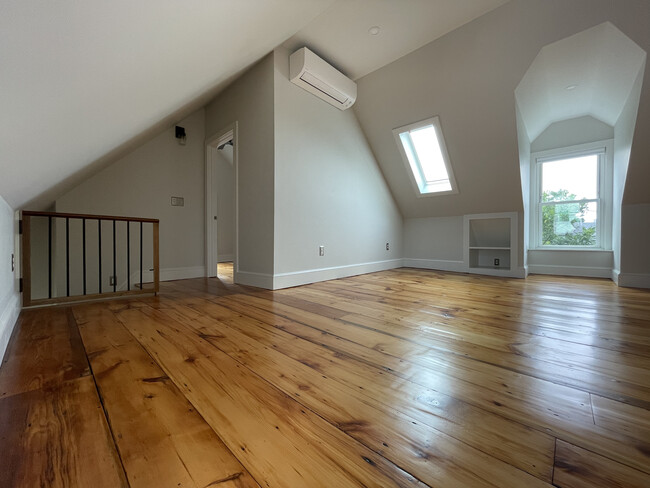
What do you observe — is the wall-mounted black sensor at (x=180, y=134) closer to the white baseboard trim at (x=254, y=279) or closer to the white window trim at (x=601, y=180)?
the white baseboard trim at (x=254, y=279)

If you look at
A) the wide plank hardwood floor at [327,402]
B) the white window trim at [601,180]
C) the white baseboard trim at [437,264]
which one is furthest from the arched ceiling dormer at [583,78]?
the wide plank hardwood floor at [327,402]

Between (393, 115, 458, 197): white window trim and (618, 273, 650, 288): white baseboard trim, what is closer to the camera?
(618, 273, 650, 288): white baseboard trim

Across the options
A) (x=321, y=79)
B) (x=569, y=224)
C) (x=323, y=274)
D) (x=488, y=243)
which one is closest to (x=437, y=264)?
(x=488, y=243)

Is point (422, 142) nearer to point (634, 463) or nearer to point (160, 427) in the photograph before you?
point (634, 463)

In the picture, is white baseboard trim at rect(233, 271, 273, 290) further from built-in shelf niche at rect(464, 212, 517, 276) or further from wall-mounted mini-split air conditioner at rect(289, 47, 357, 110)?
built-in shelf niche at rect(464, 212, 517, 276)

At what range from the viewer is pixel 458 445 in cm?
68

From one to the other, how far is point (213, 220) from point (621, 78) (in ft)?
15.7

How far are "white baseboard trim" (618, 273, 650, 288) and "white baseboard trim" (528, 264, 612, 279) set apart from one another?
2.26 feet

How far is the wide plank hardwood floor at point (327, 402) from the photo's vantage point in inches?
24.1

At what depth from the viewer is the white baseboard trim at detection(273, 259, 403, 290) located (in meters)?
2.83

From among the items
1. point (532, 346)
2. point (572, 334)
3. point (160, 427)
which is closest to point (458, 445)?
point (160, 427)

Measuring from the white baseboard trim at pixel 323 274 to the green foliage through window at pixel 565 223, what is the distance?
2448 mm

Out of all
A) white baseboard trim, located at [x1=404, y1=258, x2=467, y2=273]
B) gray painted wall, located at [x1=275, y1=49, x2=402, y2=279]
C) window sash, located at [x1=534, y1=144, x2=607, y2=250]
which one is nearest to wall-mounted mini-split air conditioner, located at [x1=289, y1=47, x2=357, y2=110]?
gray painted wall, located at [x1=275, y1=49, x2=402, y2=279]

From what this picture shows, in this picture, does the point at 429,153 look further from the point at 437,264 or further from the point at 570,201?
the point at 570,201
